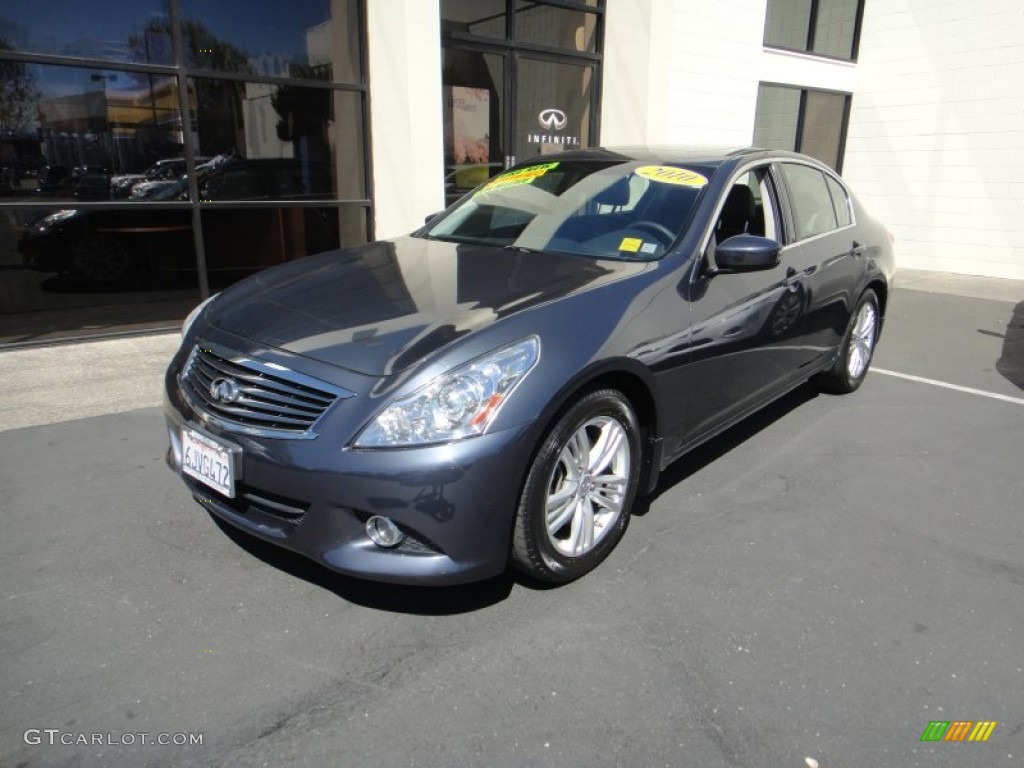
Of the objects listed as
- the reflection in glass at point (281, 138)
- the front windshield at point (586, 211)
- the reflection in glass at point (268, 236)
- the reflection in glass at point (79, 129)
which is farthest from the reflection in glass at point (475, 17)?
the front windshield at point (586, 211)

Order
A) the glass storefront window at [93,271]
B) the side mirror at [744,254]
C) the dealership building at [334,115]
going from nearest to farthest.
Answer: the side mirror at [744,254]
the dealership building at [334,115]
the glass storefront window at [93,271]

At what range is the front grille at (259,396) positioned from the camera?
7.75 feet

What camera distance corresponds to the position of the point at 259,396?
247 cm

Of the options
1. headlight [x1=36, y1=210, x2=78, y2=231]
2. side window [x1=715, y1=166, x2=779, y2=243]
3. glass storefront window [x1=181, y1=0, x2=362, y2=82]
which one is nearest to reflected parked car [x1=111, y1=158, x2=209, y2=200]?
headlight [x1=36, y1=210, x2=78, y2=231]

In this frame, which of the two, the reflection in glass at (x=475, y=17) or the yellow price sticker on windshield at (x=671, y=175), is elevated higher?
the reflection in glass at (x=475, y=17)

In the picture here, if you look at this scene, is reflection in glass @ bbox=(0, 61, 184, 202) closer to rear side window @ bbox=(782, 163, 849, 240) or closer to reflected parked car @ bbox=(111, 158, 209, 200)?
reflected parked car @ bbox=(111, 158, 209, 200)

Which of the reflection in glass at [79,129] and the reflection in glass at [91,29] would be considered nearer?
the reflection in glass at [91,29]

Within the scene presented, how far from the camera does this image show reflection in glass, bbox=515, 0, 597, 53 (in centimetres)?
872

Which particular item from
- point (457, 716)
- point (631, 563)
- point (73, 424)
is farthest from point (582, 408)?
point (73, 424)

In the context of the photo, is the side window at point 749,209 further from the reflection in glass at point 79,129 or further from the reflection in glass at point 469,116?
the reflection in glass at point 79,129

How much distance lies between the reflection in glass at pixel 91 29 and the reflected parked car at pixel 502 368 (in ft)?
13.9

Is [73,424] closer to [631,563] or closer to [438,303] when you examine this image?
[438,303]

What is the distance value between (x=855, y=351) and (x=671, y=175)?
2387 mm

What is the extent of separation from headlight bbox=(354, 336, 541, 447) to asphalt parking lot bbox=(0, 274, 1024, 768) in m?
0.74
